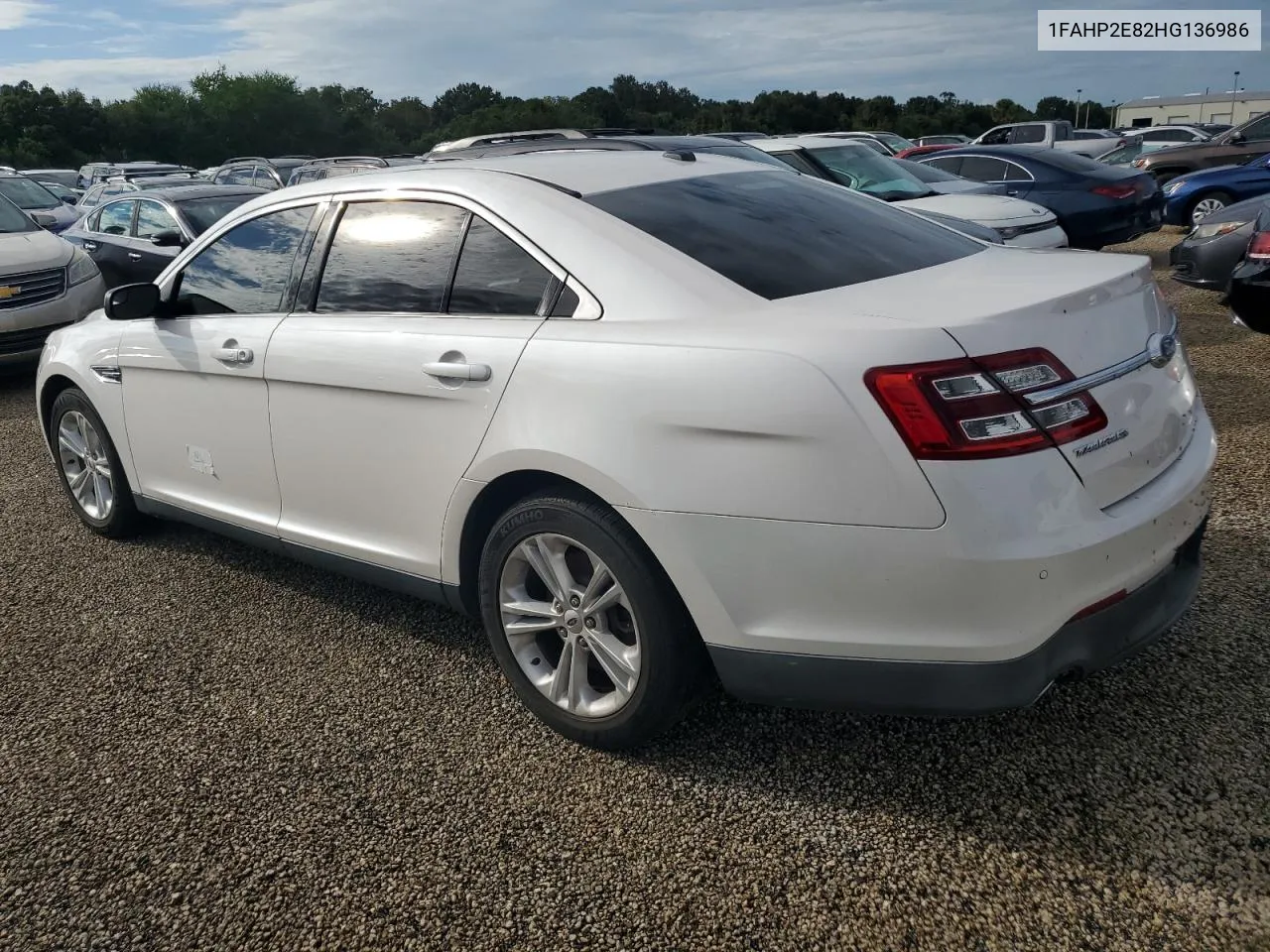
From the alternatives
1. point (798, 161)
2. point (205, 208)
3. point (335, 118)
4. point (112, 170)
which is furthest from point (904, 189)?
point (335, 118)

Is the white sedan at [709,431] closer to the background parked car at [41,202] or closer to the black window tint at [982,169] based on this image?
the black window tint at [982,169]

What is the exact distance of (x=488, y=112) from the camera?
60531 millimetres

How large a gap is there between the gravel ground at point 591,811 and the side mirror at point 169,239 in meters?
6.76

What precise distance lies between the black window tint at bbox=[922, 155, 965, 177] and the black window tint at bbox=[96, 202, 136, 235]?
28.1ft

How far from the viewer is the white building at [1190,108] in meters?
75.5

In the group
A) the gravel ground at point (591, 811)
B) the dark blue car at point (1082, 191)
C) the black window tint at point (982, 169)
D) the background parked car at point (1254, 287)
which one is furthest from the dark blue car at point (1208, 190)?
the gravel ground at point (591, 811)

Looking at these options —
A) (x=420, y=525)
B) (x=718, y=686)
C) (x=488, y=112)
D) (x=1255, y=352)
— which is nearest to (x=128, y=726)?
(x=420, y=525)

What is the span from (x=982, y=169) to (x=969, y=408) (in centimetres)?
1038

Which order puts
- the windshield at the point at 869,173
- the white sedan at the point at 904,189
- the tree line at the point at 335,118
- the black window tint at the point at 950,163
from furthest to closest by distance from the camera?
the tree line at the point at 335,118, the black window tint at the point at 950,163, the windshield at the point at 869,173, the white sedan at the point at 904,189

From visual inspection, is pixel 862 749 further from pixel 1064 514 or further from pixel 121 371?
pixel 121 371

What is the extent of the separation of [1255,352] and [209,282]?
6674 mm

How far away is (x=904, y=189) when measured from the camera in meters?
9.10

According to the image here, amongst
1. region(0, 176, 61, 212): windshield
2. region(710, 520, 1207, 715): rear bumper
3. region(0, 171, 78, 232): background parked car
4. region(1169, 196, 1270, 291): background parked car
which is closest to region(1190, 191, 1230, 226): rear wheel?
region(1169, 196, 1270, 291): background parked car

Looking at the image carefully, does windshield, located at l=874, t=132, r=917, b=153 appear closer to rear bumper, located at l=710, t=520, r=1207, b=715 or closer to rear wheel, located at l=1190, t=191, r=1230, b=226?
rear wheel, located at l=1190, t=191, r=1230, b=226
